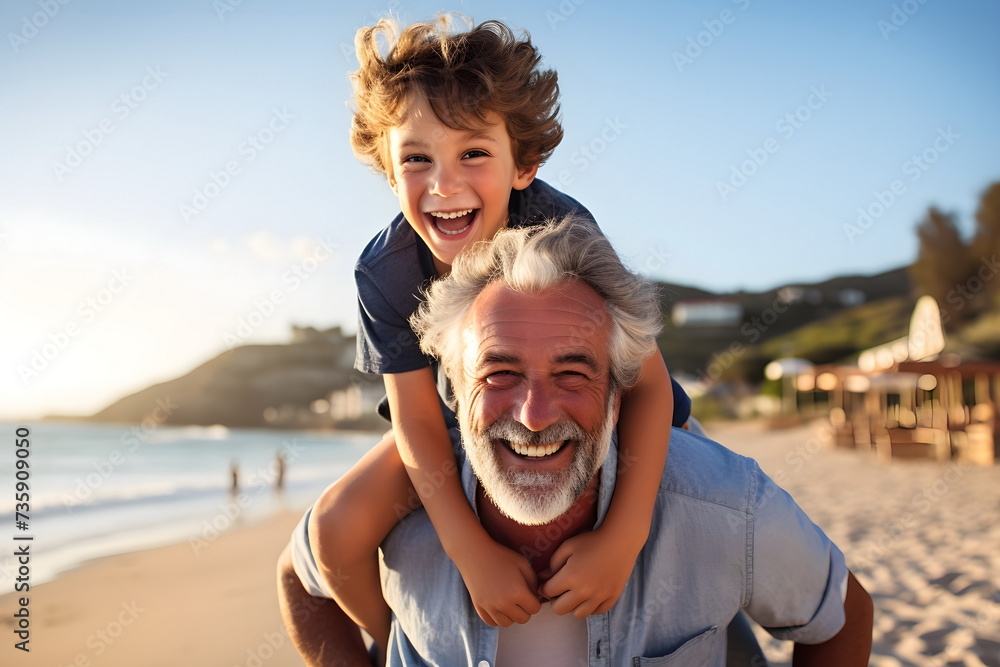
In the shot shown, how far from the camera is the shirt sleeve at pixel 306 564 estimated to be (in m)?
2.45

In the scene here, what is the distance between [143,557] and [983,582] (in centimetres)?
1104

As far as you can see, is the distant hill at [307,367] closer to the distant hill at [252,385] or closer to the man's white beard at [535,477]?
the distant hill at [252,385]

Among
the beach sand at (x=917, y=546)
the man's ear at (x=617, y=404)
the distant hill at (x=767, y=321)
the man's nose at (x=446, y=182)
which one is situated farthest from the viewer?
the distant hill at (x=767, y=321)

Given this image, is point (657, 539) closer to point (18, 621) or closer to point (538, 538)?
point (538, 538)

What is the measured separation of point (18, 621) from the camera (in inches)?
299

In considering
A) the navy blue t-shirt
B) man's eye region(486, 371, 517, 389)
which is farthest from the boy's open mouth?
man's eye region(486, 371, 517, 389)

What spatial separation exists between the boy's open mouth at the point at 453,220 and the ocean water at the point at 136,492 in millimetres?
9634

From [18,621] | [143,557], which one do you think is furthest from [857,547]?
[143,557]

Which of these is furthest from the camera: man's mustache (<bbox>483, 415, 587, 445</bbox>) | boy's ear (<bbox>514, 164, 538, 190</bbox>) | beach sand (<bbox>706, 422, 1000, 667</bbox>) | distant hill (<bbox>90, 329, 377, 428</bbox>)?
distant hill (<bbox>90, 329, 377, 428</bbox>)

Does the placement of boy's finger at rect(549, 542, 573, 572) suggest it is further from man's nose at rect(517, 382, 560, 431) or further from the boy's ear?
the boy's ear

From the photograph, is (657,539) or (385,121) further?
(385,121)

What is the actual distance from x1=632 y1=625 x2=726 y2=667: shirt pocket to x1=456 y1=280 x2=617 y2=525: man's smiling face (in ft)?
1.68

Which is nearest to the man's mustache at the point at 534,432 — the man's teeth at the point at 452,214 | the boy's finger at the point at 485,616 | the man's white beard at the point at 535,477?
the man's white beard at the point at 535,477

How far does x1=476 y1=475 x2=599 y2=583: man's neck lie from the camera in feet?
7.57
